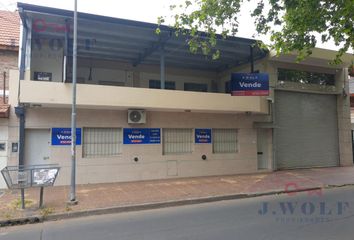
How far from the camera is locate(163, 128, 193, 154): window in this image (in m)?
14.3

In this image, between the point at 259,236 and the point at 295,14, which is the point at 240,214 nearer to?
the point at 259,236

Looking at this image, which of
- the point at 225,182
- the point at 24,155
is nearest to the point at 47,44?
the point at 24,155

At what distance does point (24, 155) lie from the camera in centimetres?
1200

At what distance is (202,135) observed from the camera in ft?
48.8

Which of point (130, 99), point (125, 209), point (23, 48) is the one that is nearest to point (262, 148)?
point (130, 99)

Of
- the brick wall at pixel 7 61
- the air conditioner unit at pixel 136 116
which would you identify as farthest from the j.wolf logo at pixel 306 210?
the brick wall at pixel 7 61

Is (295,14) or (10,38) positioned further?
(10,38)

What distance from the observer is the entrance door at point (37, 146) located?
12117 millimetres

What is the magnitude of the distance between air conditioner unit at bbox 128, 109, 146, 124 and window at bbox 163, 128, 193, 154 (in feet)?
4.40

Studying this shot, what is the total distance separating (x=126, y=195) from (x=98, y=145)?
362 centimetres

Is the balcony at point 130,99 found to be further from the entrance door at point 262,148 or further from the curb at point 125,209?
the curb at point 125,209

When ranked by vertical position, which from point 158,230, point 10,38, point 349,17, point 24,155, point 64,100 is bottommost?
point 158,230

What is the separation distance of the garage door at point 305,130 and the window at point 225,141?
2.43 m

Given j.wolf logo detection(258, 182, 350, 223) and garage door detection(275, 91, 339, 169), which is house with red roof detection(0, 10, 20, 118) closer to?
j.wolf logo detection(258, 182, 350, 223)
